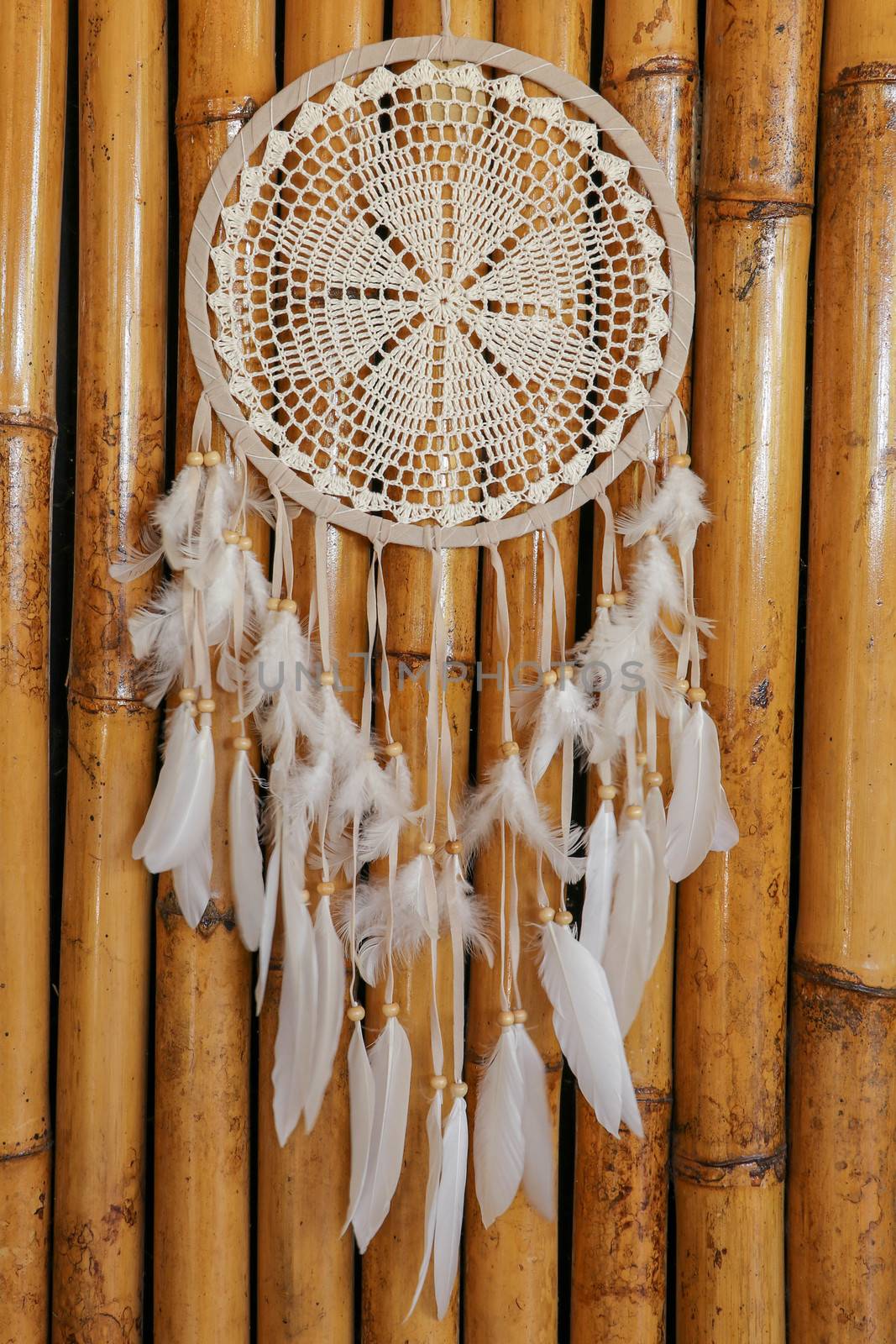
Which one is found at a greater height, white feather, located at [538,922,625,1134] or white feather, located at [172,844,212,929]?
white feather, located at [172,844,212,929]

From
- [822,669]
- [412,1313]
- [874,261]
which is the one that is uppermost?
[874,261]

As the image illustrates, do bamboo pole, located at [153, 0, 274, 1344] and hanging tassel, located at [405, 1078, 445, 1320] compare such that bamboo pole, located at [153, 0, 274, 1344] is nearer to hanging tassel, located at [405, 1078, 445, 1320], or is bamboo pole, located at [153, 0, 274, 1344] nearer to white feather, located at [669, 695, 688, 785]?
hanging tassel, located at [405, 1078, 445, 1320]

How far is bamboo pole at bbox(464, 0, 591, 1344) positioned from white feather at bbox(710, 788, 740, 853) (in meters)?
0.14

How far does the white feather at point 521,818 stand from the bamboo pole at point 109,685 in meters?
0.30

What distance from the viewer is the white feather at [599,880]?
2.88ft

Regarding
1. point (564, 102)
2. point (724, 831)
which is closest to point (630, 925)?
point (724, 831)

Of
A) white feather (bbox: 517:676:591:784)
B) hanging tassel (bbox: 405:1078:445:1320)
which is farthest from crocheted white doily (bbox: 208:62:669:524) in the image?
hanging tassel (bbox: 405:1078:445:1320)

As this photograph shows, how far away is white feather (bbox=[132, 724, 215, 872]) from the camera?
2.83ft

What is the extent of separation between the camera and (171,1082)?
35.9 inches

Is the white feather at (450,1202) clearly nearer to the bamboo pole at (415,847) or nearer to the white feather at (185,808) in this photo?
the bamboo pole at (415,847)

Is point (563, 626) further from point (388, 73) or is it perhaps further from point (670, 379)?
point (388, 73)

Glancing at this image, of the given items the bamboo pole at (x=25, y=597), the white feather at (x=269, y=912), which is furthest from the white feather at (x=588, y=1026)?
the bamboo pole at (x=25, y=597)

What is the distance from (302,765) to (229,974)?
0.20 metres

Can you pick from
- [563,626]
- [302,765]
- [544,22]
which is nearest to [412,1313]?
[302,765]
